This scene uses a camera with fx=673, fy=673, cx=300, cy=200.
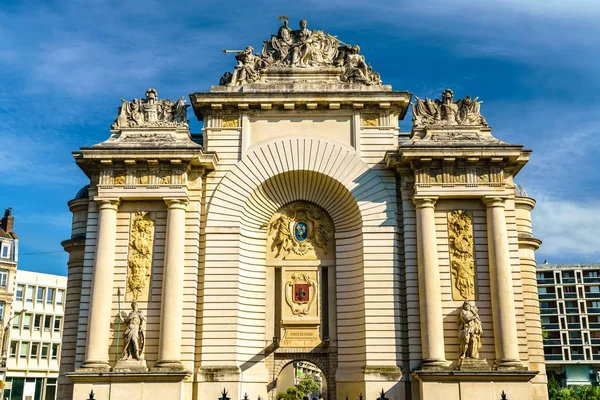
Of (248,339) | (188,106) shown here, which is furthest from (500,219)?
(188,106)

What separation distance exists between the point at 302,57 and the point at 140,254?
1203cm

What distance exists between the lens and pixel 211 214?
1181 inches

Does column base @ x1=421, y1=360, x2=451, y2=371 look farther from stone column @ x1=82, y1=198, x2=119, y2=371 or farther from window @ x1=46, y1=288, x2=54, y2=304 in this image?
window @ x1=46, y1=288, x2=54, y2=304

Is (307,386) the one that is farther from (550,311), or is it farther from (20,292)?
(20,292)

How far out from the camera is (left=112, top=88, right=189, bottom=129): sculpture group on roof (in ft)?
102

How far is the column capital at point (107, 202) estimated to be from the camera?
28984 mm

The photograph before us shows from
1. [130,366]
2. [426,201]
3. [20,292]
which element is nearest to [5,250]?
[20,292]

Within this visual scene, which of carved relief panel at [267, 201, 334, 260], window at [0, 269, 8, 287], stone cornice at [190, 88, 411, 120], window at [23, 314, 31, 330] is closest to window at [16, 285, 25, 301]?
window at [23, 314, 31, 330]

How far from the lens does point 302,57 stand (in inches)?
1273

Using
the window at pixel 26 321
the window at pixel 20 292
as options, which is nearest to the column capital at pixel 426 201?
the window at pixel 26 321

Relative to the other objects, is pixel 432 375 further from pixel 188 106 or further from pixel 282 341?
pixel 188 106

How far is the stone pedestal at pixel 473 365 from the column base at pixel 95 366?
46.4 ft

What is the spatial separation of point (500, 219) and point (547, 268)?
67170 mm

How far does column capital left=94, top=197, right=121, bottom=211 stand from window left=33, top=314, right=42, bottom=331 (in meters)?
41.1
